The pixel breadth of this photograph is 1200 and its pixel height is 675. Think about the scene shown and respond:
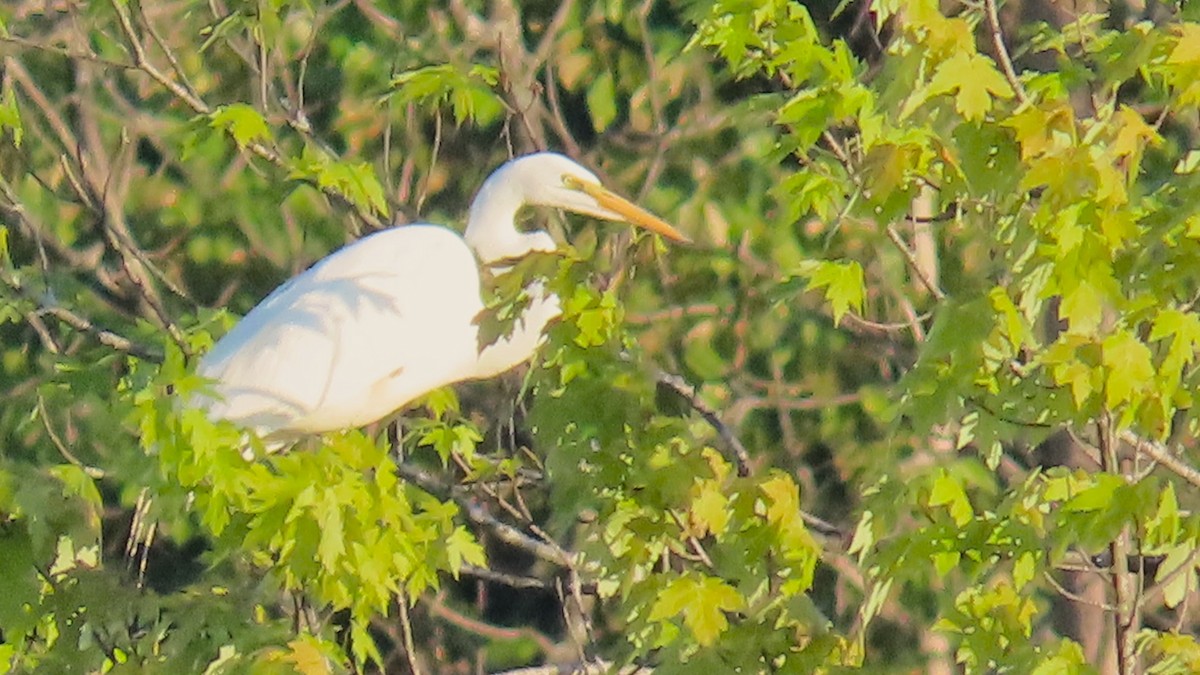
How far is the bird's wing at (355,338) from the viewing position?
364cm

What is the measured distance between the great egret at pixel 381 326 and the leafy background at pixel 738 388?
0.22 ft

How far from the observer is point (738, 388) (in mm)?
4344

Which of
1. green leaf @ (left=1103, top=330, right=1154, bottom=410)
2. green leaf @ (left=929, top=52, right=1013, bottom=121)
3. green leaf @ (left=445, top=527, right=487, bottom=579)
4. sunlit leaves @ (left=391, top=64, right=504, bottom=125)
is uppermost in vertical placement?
green leaf @ (left=929, top=52, right=1013, bottom=121)

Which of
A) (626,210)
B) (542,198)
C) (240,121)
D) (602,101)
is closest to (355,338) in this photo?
(542,198)

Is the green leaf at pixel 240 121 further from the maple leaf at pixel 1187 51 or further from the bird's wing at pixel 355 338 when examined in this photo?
the maple leaf at pixel 1187 51

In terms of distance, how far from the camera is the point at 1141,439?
85.7 inches

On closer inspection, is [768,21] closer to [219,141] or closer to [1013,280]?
[1013,280]

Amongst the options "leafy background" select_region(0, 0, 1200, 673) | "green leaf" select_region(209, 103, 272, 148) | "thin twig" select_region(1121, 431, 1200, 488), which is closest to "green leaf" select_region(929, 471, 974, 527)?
"leafy background" select_region(0, 0, 1200, 673)

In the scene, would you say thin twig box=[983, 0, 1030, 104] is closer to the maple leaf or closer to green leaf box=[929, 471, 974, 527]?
the maple leaf

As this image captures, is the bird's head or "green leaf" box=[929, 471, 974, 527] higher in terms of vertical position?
"green leaf" box=[929, 471, 974, 527]

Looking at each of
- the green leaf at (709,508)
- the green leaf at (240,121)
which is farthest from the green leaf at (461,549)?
the green leaf at (709,508)

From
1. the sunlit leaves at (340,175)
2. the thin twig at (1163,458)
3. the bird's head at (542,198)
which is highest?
the thin twig at (1163,458)

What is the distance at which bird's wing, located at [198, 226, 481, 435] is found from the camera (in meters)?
3.64

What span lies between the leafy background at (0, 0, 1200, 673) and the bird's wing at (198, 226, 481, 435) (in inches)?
2.5
